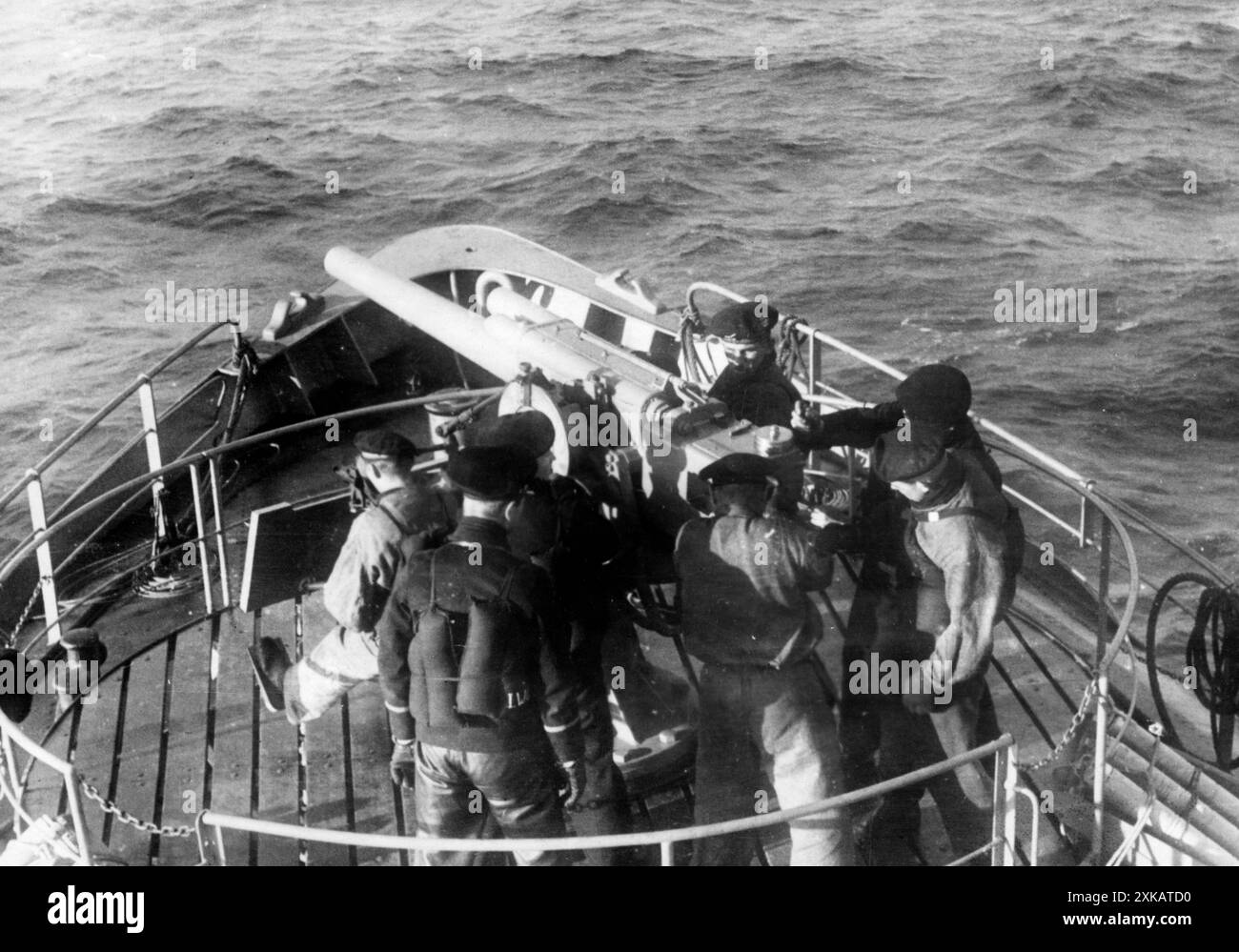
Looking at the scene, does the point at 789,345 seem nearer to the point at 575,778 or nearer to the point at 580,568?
the point at 580,568

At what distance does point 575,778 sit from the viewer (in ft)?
17.4

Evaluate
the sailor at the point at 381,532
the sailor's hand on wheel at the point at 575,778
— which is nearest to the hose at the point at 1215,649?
the sailor's hand on wheel at the point at 575,778

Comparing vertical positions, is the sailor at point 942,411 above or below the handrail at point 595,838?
above

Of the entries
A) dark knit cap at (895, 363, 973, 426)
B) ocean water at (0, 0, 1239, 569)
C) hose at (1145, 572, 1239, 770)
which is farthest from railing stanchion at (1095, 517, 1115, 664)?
ocean water at (0, 0, 1239, 569)

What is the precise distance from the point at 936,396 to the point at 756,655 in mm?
1236

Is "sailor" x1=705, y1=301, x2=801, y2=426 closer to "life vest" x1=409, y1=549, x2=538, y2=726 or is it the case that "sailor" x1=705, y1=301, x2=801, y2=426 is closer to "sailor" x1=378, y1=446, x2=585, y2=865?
"sailor" x1=378, y1=446, x2=585, y2=865

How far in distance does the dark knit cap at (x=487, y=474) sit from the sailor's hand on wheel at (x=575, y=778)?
1.01m

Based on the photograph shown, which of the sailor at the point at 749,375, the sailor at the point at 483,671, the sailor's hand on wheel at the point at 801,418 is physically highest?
the sailor at the point at 749,375

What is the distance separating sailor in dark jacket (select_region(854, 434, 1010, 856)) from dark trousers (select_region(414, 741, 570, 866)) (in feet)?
4.64

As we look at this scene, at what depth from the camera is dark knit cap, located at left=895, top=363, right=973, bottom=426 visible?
5.57 m

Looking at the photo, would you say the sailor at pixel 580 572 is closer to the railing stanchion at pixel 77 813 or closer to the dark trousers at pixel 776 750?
the dark trousers at pixel 776 750

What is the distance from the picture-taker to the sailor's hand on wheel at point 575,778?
→ 5.27m
